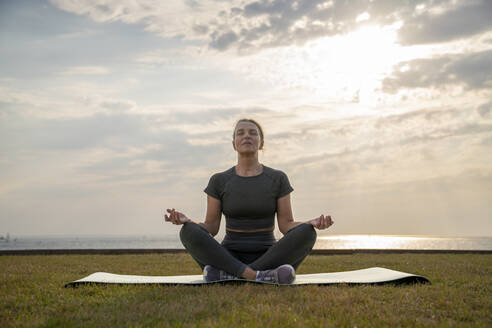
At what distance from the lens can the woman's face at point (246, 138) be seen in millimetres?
5102

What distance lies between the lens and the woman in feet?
14.4

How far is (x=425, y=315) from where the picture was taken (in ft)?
10.4

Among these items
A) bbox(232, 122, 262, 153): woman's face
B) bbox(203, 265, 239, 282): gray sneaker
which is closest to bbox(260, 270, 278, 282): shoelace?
bbox(203, 265, 239, 282): gray sneaker

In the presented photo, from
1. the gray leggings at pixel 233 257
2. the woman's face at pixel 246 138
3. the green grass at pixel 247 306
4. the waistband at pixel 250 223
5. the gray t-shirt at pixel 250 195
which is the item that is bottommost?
the green grass at pixel 247 306

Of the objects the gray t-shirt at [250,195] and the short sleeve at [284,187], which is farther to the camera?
the short sleeve at [284,187]

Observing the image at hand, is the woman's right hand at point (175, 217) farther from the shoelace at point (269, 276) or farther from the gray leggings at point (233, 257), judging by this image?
the shoelace at point (269, 276)

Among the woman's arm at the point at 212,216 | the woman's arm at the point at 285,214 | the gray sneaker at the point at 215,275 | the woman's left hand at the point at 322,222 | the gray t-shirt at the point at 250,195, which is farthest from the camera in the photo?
the woman's arm at the point at 212,216

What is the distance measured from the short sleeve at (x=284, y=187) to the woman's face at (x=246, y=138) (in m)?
0.50

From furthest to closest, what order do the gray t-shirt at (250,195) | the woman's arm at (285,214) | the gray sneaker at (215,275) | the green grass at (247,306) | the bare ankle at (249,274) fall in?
the woman's arm at (285,214) → the gray t-shirt at (250,195) → the gray sneaker at (215,275) → the bare ankle at (249,274) → the green grass at (247,306)

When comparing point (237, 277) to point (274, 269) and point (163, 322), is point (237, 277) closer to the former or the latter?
point (274, 269)

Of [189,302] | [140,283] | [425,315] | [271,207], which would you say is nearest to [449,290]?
[425,315]

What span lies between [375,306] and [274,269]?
4.40ft

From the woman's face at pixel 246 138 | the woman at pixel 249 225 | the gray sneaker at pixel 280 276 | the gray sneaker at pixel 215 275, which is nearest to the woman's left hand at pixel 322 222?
the woman at pixel 249 225

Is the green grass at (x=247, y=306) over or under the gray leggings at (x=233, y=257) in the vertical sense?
under
